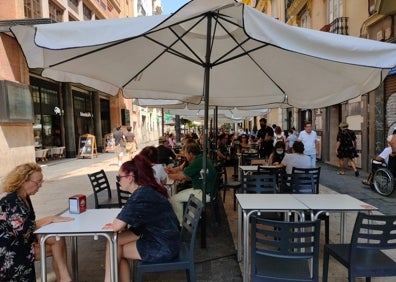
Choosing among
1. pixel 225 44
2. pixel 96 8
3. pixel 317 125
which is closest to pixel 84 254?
pixel 225 44

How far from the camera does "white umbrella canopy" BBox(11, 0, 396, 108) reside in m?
2.63

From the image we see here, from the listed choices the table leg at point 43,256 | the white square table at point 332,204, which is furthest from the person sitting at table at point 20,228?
the white square table at point 332,204

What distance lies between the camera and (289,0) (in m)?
21.9

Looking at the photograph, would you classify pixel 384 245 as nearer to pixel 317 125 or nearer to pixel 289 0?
pixel 317 125

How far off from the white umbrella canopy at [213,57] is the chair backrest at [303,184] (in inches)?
45.4

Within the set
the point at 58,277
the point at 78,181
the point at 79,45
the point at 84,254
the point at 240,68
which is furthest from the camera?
the point at 78,181

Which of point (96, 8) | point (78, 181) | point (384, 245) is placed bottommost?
point (78, 181)

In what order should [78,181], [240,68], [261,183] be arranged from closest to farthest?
[261,183]
[240,68]
[78,181]

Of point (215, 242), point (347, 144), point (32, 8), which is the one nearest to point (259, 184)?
point (215, 242)

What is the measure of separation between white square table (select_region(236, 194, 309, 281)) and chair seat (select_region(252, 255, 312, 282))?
1.59 ft

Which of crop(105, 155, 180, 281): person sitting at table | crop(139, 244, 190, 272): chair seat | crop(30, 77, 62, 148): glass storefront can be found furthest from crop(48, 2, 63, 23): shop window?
crop(139, 244, 190, 272): chair seat

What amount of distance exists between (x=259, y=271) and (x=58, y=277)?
190 cm

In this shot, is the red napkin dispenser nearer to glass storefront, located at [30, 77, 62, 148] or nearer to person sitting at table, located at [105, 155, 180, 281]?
person sitting at table, located at [105, 155, 180, 281]

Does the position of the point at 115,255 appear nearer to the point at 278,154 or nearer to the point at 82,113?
the point at 278,154
